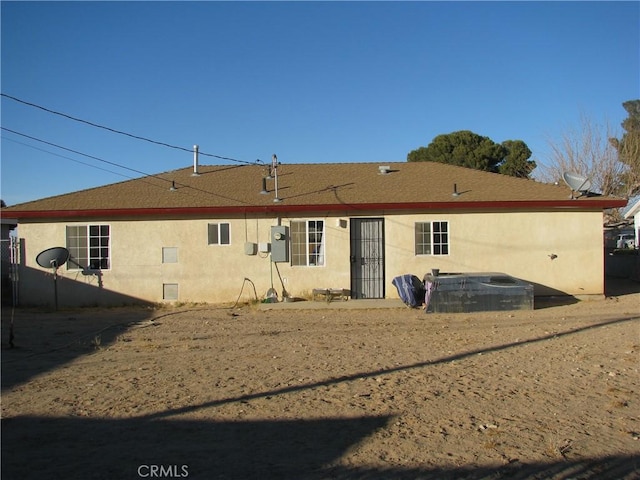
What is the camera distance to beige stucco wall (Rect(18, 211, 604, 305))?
1603 cm

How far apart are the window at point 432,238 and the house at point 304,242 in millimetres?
28

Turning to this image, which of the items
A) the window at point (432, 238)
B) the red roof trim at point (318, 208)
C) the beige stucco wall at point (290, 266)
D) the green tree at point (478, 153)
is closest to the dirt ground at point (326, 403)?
the beige stucco wall at point (290, 266)

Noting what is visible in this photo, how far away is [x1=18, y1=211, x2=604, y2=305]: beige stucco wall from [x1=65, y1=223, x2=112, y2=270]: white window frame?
201 mm

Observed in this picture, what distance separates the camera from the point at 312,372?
26.5 feet

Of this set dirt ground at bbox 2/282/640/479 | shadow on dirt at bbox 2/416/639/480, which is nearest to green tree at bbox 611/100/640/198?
dirt ground at bbox 2/282/640/479

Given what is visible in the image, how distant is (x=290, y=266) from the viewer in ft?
53.4

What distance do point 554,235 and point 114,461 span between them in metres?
13.9

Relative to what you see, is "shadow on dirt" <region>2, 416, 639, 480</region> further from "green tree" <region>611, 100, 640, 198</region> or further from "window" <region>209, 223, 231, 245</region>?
"green tree" <region>611, 100, 640, 198</region>

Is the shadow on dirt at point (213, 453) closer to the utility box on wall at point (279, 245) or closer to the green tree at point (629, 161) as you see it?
the utility box on wall at point (279, 245)

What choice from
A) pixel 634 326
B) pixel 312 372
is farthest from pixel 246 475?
pixel 634 326

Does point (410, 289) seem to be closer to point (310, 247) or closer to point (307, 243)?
point (310, 247)

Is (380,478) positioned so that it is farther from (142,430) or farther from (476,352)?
(476,352)

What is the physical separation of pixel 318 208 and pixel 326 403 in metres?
9.79

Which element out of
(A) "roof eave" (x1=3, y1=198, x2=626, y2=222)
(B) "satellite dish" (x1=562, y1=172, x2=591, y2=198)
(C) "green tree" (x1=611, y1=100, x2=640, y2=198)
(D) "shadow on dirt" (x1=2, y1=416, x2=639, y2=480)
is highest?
(C) "green tree" (x1=611, y1=100, x2=640, y2=198)
